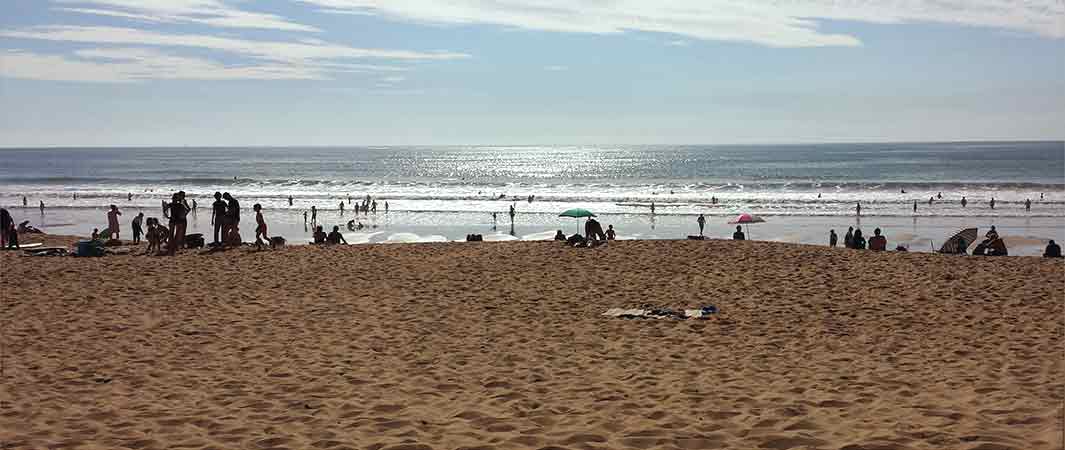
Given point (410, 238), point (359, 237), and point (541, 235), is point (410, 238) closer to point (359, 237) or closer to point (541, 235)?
point (359, 237)

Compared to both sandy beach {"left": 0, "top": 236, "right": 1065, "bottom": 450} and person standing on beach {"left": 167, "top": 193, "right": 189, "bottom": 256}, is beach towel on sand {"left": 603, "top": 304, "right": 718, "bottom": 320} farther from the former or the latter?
person standing on beach {"left": 167, "top": 193, "right": 189, "bottom": 256}

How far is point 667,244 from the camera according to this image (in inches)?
729

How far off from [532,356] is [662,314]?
285cm

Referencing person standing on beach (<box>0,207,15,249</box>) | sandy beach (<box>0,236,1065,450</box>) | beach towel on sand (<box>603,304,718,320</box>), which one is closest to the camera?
sandy beach (<box>0,236,1065,450</box>)

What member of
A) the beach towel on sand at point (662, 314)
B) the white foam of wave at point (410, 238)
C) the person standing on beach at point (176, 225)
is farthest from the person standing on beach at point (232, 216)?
the white foam of wave at point (410, 238)

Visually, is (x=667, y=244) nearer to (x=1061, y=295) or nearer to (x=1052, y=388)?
(x=1061, y=295)

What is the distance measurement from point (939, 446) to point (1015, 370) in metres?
2.93

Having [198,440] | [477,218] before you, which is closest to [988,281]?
[198,440]

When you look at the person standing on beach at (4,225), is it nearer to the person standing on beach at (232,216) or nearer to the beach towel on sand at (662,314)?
the person standing on beach at (232,216)

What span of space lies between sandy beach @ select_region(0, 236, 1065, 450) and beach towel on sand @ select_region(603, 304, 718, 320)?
252 mm

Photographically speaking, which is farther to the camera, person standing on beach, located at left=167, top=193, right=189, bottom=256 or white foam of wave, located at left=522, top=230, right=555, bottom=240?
white foam of wave, located at left=522, top=230, right=555, bottom=240

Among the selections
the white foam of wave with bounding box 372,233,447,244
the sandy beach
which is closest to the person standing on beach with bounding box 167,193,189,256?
the sandy beach

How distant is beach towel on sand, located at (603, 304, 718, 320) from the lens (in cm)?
1084

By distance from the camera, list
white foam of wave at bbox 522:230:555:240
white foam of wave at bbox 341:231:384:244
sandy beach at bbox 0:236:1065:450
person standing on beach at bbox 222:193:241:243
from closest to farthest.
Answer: sandy beach at bbox 0:236:1065:450
person standing on beach at bbox 222:193:241:243
white foam of wave at bbox 341:231:384:244
white foam of wave at bbox 522:230:555:240
